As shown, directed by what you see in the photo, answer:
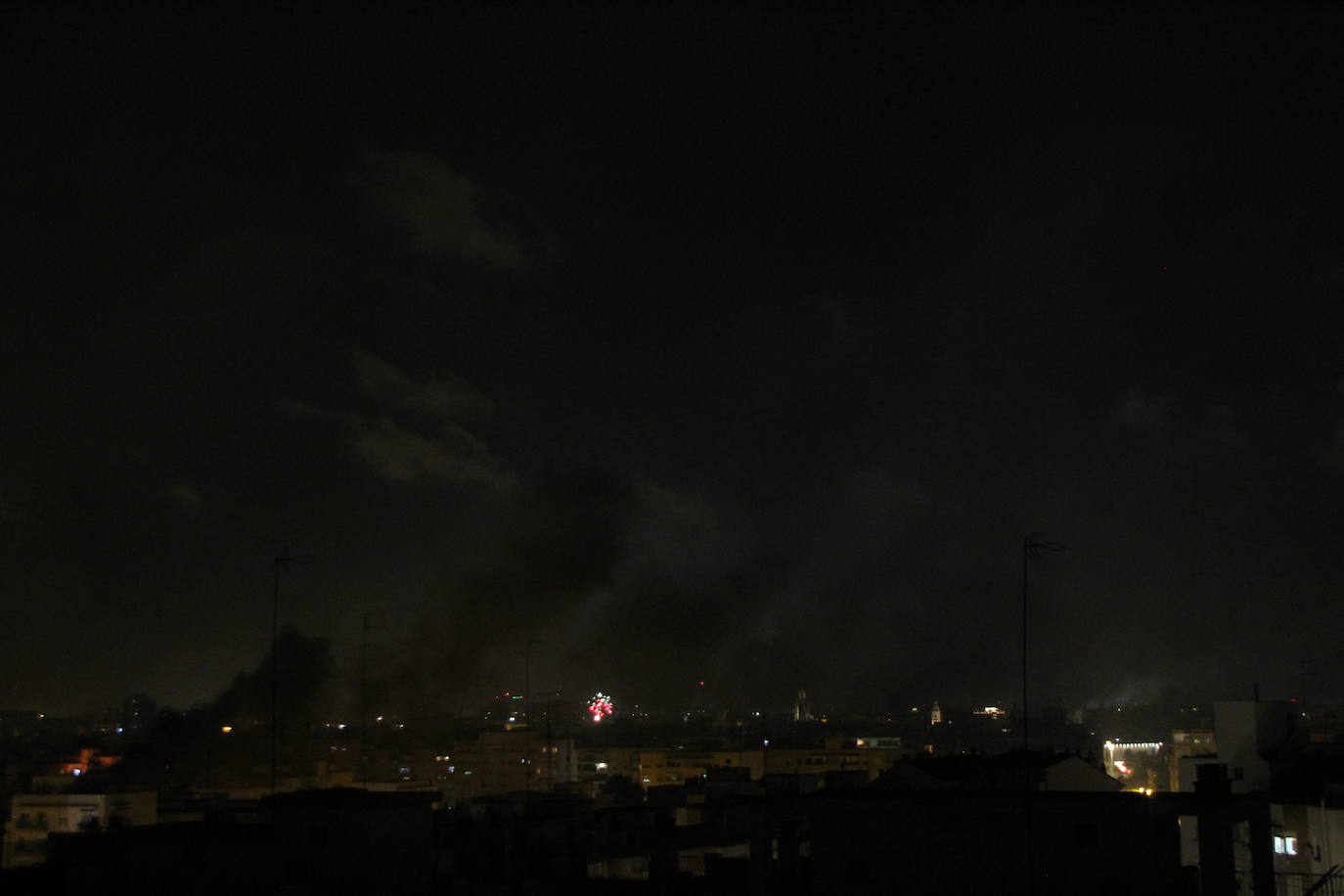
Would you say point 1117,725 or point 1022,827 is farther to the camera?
point 1117,725

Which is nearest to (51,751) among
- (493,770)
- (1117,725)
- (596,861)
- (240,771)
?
(240,771)

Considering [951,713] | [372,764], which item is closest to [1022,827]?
[372,764]

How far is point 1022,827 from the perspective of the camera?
1342cm

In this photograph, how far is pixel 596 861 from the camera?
73.9 ft

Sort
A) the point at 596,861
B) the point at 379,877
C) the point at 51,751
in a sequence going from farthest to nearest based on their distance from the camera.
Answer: the point at 51,751
the point at 596,861
the point at 379,877

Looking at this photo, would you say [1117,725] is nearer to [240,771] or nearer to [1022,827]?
[240,771]

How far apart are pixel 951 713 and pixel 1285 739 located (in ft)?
393

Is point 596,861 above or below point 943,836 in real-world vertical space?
below

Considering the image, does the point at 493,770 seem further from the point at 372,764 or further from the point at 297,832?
the point at 297,832

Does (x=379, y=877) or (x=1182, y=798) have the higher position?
(x=1182, y=798)

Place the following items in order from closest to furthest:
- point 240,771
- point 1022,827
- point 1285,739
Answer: point 1022,827 → point 1285,739 → point 240,771

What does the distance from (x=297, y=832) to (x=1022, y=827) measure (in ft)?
33.9

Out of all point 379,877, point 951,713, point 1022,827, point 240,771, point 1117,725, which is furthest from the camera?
point 951,713

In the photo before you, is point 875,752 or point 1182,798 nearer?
point 1182,798
